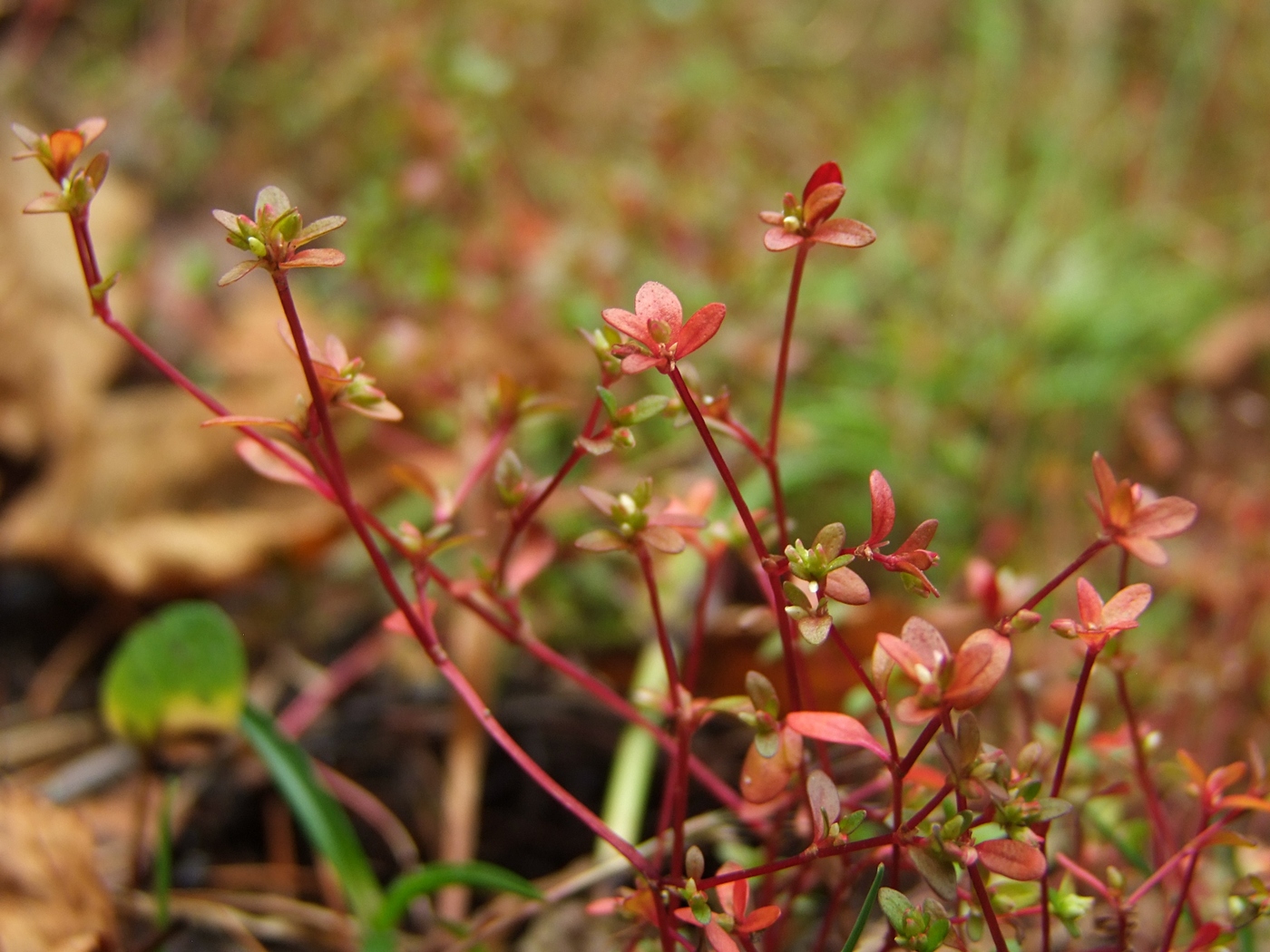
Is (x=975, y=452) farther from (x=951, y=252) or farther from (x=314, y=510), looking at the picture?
(x=314, y=510)

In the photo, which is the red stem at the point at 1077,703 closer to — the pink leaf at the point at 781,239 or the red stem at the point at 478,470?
the pink leaf at the point at 781,239

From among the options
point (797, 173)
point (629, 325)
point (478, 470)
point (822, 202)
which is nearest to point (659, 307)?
point (629, 325)

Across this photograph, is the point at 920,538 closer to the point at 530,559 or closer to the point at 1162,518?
the point at 1162,518

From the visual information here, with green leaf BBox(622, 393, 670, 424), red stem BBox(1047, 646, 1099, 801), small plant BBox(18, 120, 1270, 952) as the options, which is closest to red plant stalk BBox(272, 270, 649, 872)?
small plant BBox(18, 120, 1270, 952)

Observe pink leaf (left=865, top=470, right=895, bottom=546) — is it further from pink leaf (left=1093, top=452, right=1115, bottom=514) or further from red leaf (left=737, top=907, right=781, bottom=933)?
red leaf (left=737, top=907, right=781, bottom=933)

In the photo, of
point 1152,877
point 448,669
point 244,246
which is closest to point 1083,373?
point 1152,877

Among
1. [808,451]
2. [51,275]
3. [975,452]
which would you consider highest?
[51,275]
